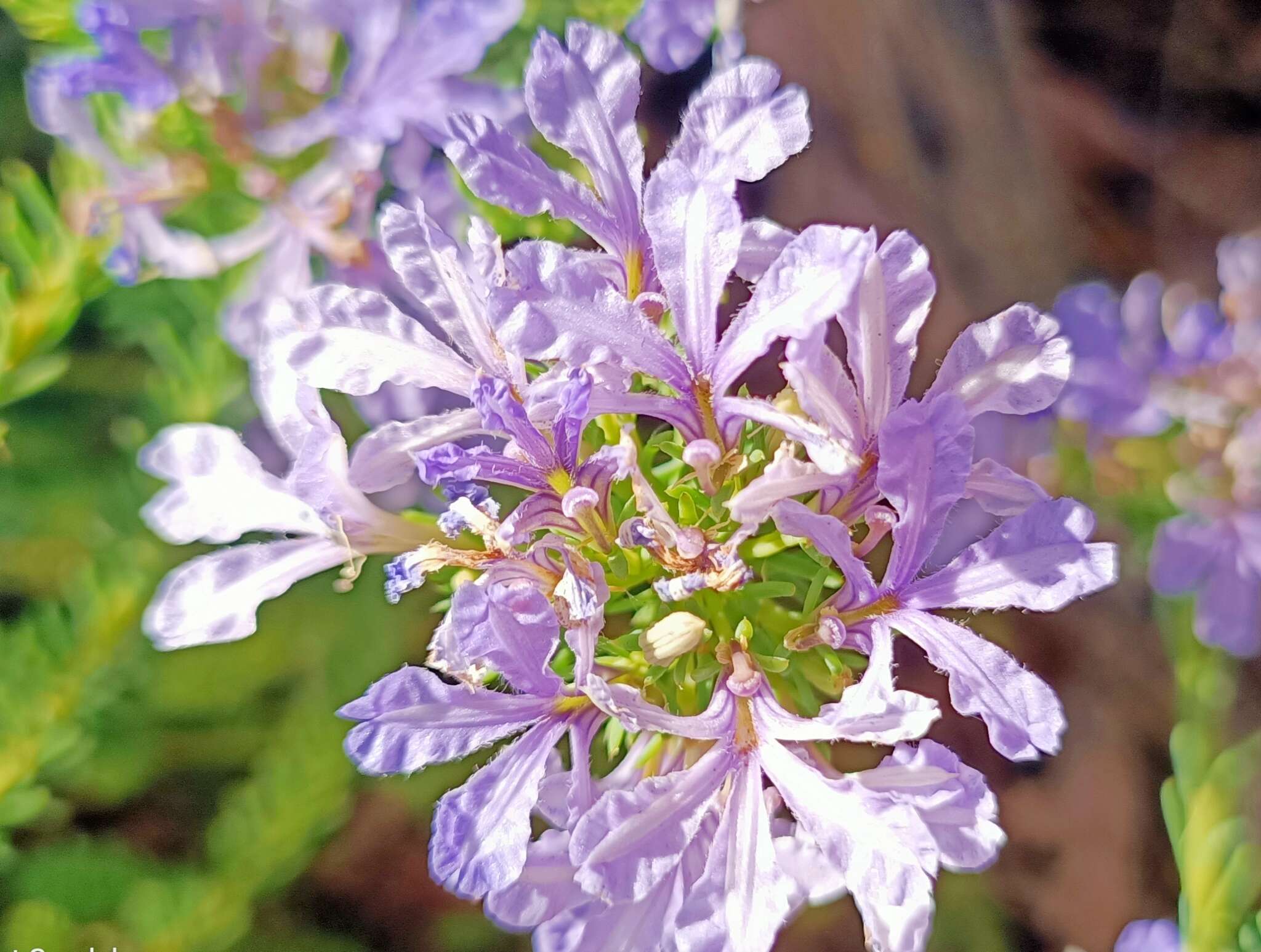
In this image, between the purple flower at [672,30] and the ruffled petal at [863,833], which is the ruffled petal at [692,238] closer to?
the ruffled petal at [863,833]

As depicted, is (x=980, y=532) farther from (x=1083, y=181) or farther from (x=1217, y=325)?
(x=1083, y=181)

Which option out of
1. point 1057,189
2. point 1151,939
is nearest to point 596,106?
point 1151,939

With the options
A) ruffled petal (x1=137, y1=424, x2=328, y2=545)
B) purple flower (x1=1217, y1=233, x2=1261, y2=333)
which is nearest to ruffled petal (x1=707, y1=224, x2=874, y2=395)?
ruffled petal (x1=137, y1=424, x2=328, y2=545)

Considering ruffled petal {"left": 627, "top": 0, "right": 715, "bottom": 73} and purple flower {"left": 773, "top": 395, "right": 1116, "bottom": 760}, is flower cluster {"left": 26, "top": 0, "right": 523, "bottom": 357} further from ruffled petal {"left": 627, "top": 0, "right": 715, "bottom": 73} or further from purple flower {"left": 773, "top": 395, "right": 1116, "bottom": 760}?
purple flower {"left": 773, "top": 395, "right": 1116, "bottom": 760}

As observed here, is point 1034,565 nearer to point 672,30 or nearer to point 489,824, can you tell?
point 489,824

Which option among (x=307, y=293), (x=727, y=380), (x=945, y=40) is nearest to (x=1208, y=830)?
(x=727, y=380)
